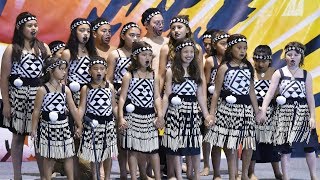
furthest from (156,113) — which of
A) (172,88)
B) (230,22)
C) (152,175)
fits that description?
(230,22)

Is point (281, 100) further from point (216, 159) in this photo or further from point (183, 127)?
point (183, 127)

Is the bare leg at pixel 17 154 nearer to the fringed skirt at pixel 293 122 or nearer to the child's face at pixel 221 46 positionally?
the child's face at pixel 221 46

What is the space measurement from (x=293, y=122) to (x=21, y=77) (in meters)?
2.37

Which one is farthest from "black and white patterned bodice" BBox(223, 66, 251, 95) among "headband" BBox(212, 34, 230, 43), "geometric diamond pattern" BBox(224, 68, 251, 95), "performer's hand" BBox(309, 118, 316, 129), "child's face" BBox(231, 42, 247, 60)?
"performer's hand" BBox(309, 118, 316, 129)

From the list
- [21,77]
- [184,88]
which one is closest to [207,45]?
[184,88]

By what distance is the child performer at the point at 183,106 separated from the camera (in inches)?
328

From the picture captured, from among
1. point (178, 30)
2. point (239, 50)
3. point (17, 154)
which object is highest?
point (178, 30)

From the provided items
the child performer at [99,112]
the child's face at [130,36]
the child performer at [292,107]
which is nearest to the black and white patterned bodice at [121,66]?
the child's face at [130,36]

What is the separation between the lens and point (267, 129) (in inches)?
350

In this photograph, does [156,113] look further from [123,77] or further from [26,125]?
[26,125]

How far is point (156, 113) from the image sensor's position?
8320 millimetres

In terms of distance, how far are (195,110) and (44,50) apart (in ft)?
4.50

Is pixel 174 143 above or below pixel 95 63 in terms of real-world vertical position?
below

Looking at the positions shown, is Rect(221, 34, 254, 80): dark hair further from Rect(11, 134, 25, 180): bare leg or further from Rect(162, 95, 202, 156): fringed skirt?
Rect(11, 134, 25, 180): bare leg
